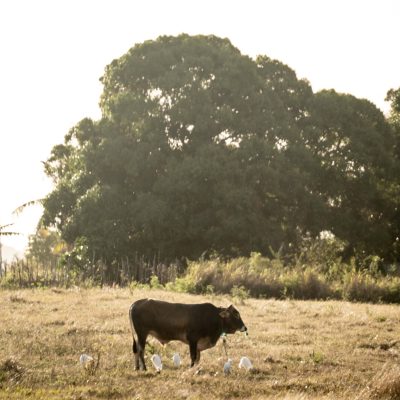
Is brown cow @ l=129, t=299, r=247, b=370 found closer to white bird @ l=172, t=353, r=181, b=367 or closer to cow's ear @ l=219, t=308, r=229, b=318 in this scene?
cow's ear @ l=219, t=308, r=229, b=318

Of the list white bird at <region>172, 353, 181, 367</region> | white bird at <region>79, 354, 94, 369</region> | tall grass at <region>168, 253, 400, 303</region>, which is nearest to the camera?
white bird at <region>79, 354, 94, 369</region>

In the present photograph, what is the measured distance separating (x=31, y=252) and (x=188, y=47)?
25853 mm

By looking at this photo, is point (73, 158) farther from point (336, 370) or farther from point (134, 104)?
point (336, 370)

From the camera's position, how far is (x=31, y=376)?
10.7 metres

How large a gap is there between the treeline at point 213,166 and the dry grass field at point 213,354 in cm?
1196

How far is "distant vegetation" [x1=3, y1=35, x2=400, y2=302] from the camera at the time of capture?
31891 mm

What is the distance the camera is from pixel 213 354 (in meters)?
13.0

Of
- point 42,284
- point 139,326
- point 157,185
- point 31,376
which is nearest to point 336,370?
point 139,326

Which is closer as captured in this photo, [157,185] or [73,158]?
[157,185]

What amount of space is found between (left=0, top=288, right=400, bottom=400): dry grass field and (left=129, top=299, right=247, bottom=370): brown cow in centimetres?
40

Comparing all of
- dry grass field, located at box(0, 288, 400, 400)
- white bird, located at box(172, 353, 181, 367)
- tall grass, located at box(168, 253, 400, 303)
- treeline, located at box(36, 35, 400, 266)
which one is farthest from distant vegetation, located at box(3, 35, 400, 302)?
white bird, located at box(172, 353, 181, 367)

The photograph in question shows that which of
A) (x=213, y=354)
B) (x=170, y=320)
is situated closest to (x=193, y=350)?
(x=170, y=320)

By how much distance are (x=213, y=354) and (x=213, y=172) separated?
760 inches

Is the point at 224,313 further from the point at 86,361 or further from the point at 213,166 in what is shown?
the point at 213,166
